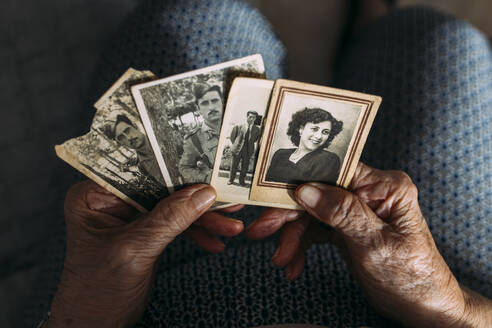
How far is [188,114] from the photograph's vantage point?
0.70 meters

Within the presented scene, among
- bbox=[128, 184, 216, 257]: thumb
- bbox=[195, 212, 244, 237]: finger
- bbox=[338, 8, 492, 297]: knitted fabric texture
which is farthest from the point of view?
bbox=[338, 8, 492, 297]: knitted fabric texture

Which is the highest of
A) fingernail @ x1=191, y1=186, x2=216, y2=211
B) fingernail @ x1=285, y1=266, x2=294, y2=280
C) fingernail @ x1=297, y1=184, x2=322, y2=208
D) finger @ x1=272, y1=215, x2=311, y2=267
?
fingernail @ x1=297, y1=184, x2=322, y2=208

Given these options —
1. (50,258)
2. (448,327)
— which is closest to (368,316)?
(448,327)

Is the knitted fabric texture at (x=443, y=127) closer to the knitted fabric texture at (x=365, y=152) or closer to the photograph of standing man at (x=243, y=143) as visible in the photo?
the knitted fabric texture at (x=365, y=152)

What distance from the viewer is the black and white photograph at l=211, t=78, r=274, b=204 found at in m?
A: 0.66

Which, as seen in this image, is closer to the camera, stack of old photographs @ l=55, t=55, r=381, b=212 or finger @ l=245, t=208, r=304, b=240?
stack of old photographs @ l=55, t=55, r=381, b=212

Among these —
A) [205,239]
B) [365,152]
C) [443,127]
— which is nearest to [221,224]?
[205,239]

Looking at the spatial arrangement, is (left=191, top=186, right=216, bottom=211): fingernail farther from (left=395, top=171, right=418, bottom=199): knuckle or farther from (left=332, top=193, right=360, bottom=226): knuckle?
(left=395, top=171, right=418, bottom=199): knuckle

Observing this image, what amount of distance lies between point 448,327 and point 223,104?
634 millimetres

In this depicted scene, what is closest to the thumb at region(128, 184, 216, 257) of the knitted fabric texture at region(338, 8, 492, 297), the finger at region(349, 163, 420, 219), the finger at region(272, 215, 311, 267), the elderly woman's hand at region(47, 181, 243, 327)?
the elderly woman's hand at region(47, 181, 243, 327)

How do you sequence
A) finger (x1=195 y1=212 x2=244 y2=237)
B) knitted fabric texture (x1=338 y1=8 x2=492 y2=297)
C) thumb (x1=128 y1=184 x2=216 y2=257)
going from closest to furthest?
thumb (x1=128 y1=184 x2=216 y2=257) → finger (x1=195 y1=212 x2=244 y2=237) → knitted fabric texture (x1=338 y1=8 x2=492 y2=297)

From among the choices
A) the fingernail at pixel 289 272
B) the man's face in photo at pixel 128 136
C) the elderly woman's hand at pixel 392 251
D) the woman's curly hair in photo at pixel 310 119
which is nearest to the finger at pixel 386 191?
the elderly woman's hand at pixel 392 251

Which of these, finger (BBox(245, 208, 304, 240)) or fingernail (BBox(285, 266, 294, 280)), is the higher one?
finger (BBox(245, 208, 304, 240))

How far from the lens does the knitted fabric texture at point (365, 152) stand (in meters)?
0.75
